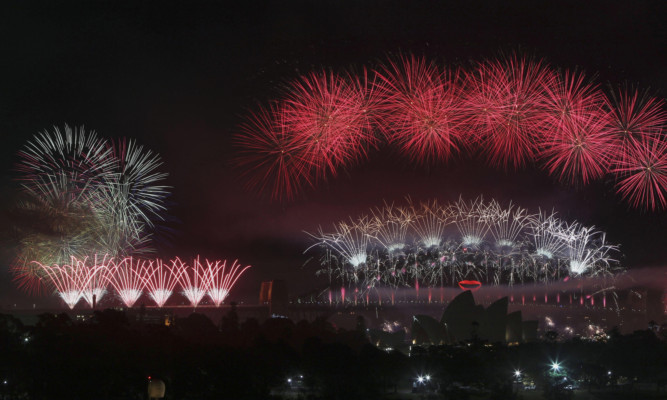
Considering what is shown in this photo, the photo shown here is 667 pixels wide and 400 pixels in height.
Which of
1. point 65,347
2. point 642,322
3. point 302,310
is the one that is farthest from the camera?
point 302,310

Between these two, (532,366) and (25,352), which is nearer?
(25,352)

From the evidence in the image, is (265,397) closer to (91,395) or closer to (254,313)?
(91,395)

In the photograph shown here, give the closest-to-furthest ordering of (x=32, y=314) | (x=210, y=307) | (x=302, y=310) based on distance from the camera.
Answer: (x=32, y=314), (x=210, y=307), (x=302, y=310)

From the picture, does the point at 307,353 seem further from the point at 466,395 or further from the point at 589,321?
the point at 589,321

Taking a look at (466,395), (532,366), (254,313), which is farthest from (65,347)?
(254,313)

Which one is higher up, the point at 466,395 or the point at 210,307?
the point at 210,307

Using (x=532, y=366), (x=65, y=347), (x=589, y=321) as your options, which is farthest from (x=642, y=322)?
(x=65, y=347)
